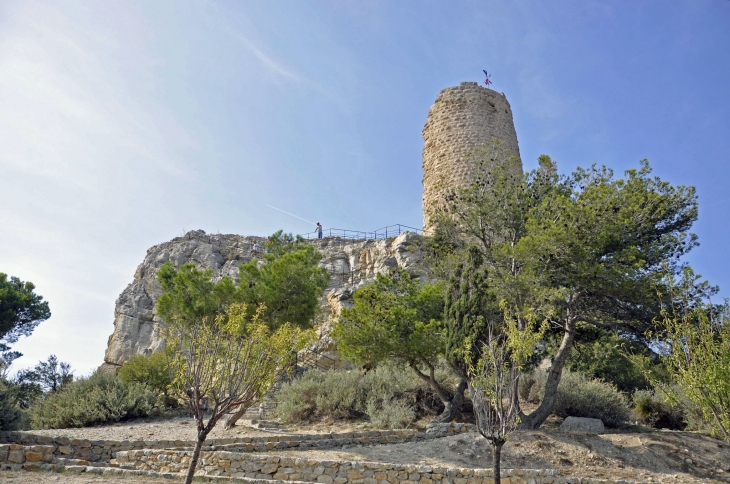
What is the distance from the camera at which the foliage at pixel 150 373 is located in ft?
52.7

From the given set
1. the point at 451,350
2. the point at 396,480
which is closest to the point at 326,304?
the point at 451,350

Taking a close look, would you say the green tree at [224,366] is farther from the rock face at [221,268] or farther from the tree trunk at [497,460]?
the rock face at [221,268]

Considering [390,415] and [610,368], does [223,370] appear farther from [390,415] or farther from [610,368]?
[610,368]

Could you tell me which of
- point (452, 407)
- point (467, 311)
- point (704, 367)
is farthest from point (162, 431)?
point (704, 367)

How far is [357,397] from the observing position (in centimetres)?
1322

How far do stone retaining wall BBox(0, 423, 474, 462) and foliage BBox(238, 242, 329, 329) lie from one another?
5642 millimetres

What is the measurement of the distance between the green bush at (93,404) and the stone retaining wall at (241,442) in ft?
12.1

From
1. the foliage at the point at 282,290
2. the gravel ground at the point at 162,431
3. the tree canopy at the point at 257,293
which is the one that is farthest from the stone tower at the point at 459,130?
the gravel ground at the point at 162,431

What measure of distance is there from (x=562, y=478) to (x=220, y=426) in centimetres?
800

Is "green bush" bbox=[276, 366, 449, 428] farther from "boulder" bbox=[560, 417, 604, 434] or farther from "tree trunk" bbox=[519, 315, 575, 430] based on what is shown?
"boulder" bbox=[560, 417, 604, 434]

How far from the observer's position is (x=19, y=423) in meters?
10.1

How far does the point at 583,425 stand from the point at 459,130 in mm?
13649

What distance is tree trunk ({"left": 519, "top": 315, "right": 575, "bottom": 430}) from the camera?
440 inches

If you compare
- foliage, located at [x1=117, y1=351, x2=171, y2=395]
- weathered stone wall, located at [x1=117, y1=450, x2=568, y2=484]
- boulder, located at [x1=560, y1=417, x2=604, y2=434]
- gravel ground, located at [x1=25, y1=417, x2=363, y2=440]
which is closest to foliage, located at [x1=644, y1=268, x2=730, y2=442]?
weathered stone wall, located at [x1=117, y1=450, x2=568, y2=484]
